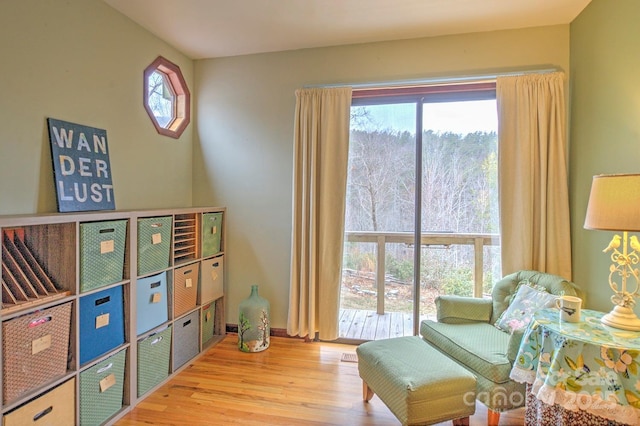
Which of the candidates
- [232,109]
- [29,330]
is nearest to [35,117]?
[29,330]

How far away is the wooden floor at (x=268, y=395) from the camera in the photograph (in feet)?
6.54

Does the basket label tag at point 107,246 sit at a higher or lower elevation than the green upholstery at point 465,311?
higher

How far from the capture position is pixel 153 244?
7.49 feet

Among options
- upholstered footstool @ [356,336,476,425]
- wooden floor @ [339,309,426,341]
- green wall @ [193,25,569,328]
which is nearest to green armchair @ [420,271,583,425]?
upholstered footstool @ [356,336,476,425]

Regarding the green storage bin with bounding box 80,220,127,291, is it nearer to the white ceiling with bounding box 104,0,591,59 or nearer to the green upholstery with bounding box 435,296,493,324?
the white ceiling with bounding box 104,0,591,59

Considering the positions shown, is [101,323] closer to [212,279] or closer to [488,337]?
[212,279]

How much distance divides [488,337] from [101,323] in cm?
233

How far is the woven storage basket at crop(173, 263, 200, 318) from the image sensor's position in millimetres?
2512

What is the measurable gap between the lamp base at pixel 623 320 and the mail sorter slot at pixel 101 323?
8.55ft

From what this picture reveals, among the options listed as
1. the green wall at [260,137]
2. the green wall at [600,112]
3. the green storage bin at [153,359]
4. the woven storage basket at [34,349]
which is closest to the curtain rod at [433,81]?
the green wall at [260,137]

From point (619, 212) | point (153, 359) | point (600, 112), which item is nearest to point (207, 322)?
point (153, 359)

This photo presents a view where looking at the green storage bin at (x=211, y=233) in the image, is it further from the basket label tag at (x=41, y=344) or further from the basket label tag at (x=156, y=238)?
the basket label tag at (x=41, y=344)

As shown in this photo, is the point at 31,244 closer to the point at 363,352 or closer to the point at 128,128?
the point at 128,128

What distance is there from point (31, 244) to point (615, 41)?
3441 mm
